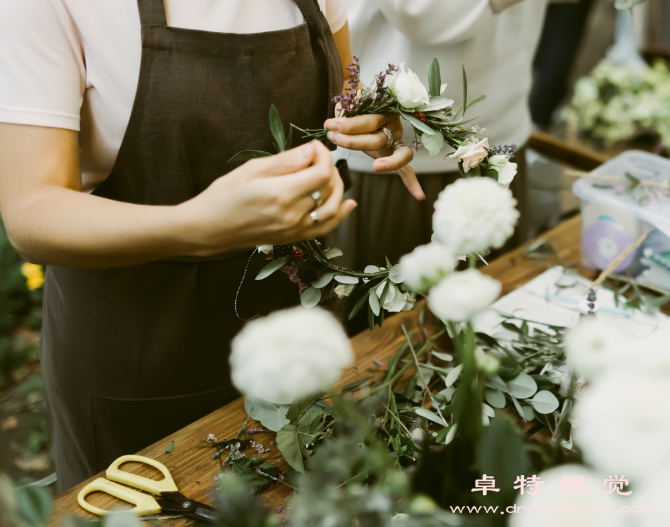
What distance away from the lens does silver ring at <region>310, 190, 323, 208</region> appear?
66 cm

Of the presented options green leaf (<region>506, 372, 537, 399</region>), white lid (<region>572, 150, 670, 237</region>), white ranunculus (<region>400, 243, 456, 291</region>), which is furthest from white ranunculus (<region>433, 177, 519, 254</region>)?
white lid (<region>572, 150, 670, 237</region>)

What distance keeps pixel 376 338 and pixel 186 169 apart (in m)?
0.45

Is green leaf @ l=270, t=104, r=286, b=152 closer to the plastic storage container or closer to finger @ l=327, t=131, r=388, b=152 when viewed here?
finger @ l=327, t=131, r=388, b=152

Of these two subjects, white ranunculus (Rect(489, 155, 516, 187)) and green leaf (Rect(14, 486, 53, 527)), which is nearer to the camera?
green leaf (Rect(14, 486, 53, 527))

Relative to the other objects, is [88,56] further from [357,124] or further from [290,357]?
[290,357]

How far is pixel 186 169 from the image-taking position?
36.4 inches

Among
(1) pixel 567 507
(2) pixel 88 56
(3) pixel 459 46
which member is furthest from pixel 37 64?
(3) pixel 459 46

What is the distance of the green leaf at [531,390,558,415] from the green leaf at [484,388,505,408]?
4 centimetres

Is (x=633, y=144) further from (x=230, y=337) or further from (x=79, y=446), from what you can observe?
(x=79, y=446)

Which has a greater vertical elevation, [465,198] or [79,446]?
[465,198]

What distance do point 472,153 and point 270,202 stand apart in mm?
328

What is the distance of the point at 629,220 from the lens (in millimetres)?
1211

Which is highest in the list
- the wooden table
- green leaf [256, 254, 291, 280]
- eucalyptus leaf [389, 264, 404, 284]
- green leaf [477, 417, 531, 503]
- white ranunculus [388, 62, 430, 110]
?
white ranunculus [388, 62, 430, 110]

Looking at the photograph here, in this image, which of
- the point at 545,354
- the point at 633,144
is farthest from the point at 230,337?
the point at 633,144
